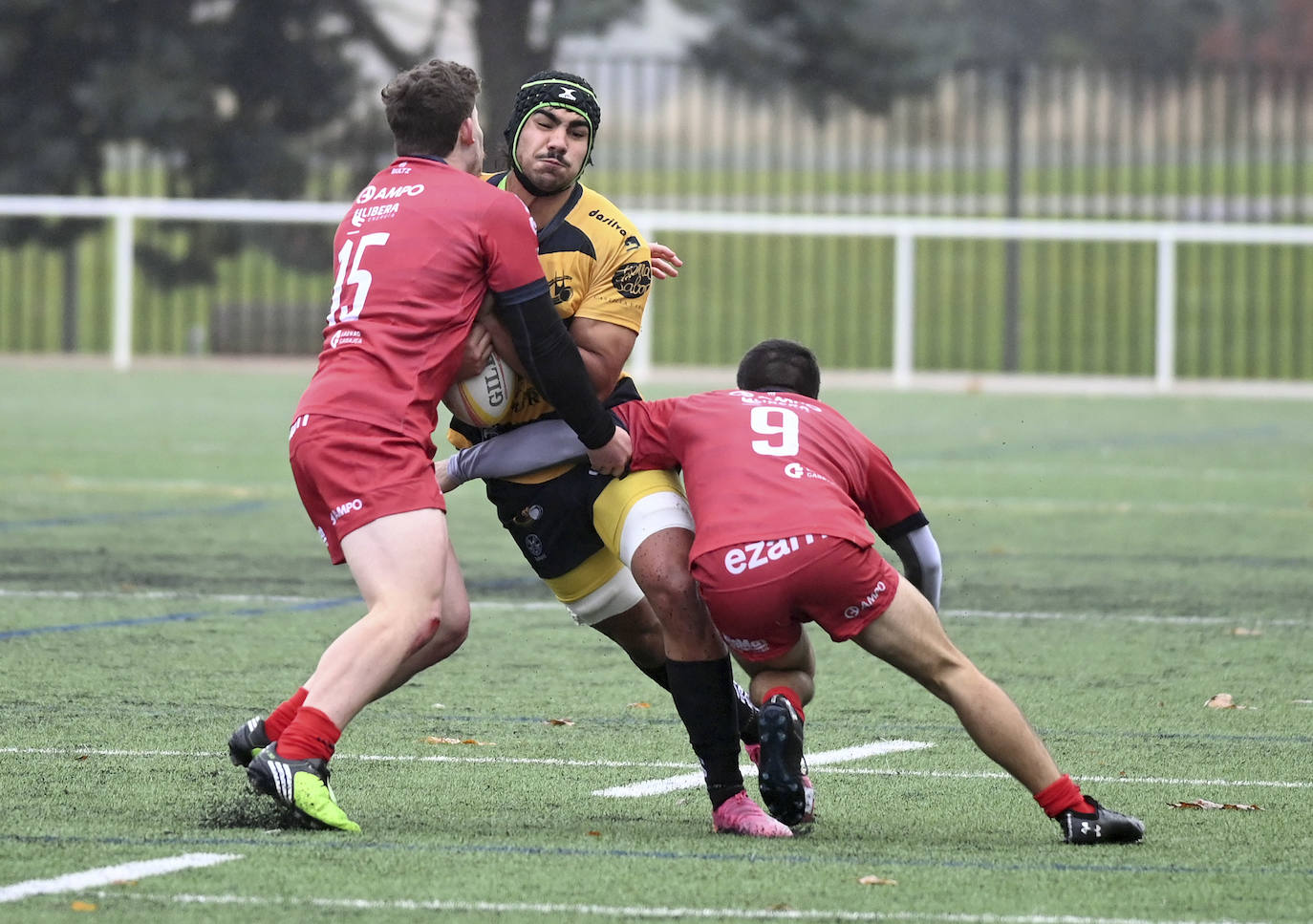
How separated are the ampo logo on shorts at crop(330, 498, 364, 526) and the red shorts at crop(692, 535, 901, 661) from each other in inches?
31.7

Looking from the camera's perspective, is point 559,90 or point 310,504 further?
point 559,90

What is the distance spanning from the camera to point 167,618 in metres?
9.48

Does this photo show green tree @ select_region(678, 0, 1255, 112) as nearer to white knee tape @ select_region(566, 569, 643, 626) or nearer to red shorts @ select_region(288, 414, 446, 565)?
white knee tape @ select_region(566, 569, 643, 626)

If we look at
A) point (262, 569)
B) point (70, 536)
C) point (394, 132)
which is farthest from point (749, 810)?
point (70, 536)

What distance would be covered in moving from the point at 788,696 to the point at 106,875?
1634 mm

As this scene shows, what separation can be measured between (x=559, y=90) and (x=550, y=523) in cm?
111

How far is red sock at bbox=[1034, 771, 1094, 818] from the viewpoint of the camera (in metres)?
5.51

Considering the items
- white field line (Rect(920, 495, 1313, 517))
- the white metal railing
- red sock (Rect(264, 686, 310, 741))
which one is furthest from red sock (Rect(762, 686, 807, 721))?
the white metal railing

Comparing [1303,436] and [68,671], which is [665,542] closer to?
[68,671]

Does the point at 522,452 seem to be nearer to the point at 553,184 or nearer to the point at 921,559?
the point at 553,184

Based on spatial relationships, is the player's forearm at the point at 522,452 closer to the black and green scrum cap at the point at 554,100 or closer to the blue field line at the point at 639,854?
the black and green scrum cap at the point at 554,100

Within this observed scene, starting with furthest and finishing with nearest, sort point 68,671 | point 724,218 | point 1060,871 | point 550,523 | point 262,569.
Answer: point 724,218, point 262,569, point 68,671, point 550,523, point 1060,871

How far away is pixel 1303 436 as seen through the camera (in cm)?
2098

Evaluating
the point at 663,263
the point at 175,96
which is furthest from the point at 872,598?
the point at 175,96
